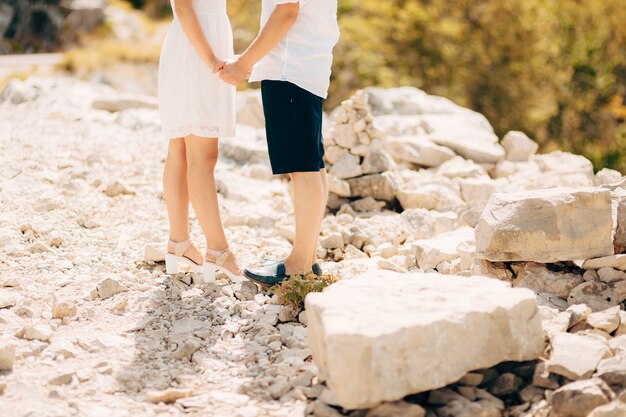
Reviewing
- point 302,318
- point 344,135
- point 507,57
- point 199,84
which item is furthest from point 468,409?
point 507,57

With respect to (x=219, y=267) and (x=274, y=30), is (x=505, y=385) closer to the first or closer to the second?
(x=219, y=267)

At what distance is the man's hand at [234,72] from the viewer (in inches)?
157

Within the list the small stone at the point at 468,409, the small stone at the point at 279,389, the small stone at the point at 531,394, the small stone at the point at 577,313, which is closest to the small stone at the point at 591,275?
the small stone at the point at 577,313

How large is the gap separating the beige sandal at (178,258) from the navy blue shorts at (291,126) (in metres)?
0.86

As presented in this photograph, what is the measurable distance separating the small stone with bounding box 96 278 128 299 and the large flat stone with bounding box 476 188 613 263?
2.16 meters

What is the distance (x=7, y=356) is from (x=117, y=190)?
325 centimetres

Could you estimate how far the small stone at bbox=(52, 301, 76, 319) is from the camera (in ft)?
12.8

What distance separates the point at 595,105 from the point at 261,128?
1280cm

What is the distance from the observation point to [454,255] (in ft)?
15.4

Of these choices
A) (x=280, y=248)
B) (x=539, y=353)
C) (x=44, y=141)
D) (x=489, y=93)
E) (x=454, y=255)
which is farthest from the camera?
(x=489, y=93)

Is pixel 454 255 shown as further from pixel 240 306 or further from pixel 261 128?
pixel 261 128

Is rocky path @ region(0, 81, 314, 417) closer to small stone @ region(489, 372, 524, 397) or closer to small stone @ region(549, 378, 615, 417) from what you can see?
small stone @ region(489, 372, 524, 397)

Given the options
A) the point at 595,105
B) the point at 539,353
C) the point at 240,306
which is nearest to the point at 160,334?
the point at 240,306

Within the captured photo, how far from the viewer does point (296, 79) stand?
3.95 metres
